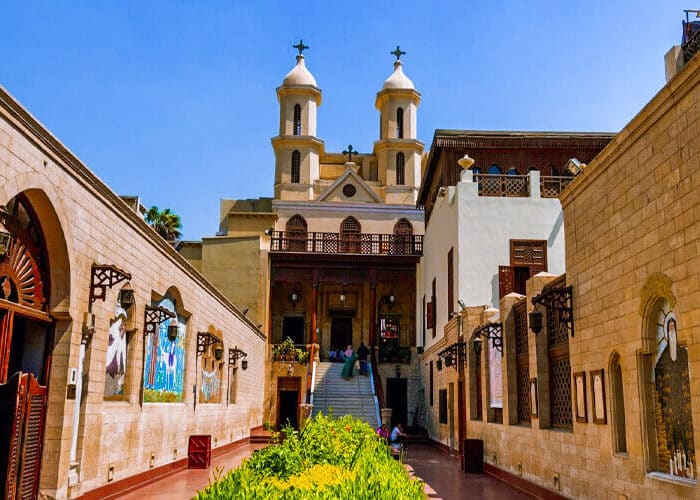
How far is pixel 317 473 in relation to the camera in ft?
20.5

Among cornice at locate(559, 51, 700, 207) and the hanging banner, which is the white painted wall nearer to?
the hanging banner

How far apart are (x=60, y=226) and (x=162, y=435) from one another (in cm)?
638

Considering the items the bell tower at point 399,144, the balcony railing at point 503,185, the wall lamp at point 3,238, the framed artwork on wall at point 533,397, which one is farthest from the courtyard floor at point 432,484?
the bell tower at point 399,144

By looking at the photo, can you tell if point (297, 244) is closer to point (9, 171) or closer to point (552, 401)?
point (552, 401)

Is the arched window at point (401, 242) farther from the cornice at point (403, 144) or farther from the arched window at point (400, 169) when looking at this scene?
the cornice at point (403, 144)

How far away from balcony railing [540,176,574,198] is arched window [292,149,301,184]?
16803 mm

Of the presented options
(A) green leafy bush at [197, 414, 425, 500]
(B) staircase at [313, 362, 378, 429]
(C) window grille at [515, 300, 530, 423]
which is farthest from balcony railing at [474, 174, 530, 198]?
(A) green leafy bush at [197, 414, 425, 500]

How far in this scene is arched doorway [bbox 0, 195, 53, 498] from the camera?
25.0 feet

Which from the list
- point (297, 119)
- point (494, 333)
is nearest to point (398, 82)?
point (297, 119)

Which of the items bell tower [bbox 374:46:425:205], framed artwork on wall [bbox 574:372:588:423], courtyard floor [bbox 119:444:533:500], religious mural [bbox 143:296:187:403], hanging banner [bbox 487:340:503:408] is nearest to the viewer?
framed artwork on wall [bbox 574:372:588:423]

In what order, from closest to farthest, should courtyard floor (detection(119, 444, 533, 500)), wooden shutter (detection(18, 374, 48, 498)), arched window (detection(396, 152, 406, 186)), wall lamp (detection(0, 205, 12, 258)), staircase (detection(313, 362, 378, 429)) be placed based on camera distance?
wall lamp (detection(0, 205, 12, 258)) → wooden shutter (detection(18, 374, 48, 498)) → courtyard floor (detection(119, 444, 533, 500)) → staircase (detection(313, 362, 378, 429)) → arched window (detection(396, 152, 406, 186))

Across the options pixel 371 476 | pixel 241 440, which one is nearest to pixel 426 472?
pixel 241 440

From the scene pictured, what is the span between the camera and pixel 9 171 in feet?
23.9

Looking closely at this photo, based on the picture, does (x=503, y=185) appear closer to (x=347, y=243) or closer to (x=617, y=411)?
(x=347, y=243)
